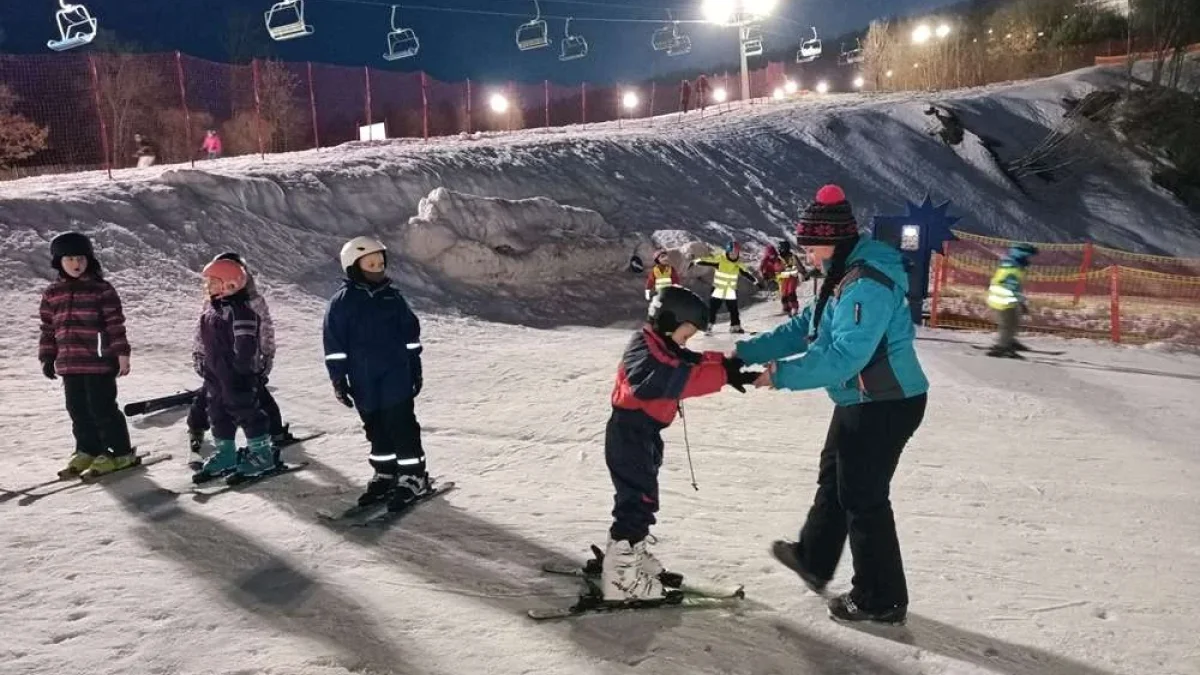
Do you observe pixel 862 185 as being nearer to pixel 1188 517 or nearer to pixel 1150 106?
pixel 1150 106

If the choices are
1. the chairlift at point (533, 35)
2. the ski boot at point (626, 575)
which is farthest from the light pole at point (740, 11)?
the ski boot at point (626, 575)

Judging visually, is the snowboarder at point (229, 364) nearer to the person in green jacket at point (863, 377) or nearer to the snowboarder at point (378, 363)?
the snowboarder at point (378, 363)

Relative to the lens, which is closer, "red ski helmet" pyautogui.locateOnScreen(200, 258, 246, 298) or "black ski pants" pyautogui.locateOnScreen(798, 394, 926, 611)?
"black ski pants" pyautogui.locateOnScreen(798, 394, 926, 611)

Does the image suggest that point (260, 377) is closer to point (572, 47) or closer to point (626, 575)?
point (626, 575)

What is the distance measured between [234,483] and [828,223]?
4.27 meters

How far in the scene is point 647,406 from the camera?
3273 mm

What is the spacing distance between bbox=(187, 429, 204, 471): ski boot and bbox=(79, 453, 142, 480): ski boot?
1.20 ft

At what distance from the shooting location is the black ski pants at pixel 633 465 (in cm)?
334

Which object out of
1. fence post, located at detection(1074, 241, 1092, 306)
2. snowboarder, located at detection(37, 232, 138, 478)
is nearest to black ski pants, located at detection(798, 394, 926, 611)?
snowboarder, located at detection(37, 232, 138, 478)

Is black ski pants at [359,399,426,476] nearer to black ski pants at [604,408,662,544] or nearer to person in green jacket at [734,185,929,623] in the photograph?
black ski pants at [604,408,662,544]

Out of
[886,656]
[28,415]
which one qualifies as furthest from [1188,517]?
[28,415]

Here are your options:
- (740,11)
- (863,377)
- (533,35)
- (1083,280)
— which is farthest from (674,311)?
(740,11)

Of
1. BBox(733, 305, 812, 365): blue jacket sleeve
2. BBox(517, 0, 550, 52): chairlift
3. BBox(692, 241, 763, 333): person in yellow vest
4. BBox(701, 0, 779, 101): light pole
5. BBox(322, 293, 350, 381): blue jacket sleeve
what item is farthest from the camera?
BBox(701, 0, 779, 101): light pole

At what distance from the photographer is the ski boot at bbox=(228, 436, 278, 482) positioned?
18.1 feet
